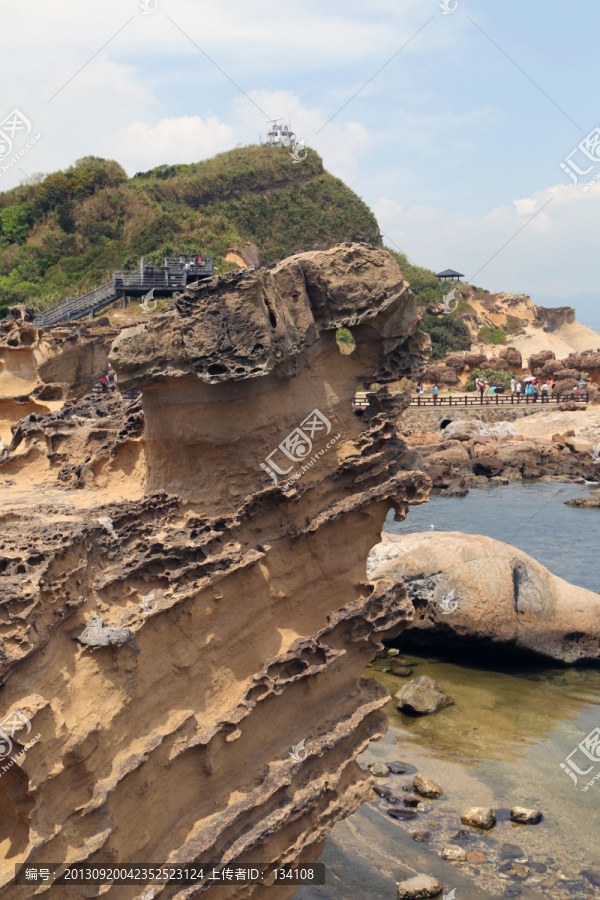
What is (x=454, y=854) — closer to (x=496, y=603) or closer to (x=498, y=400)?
(x=496, y=603)

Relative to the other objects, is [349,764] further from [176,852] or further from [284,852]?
[176,852]

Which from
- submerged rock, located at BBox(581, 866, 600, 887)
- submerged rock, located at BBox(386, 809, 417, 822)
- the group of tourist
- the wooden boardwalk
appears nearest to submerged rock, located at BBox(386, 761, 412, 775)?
submerged rock, located at BBox(386, 809, 417, 822)

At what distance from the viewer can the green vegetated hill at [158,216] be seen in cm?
4234

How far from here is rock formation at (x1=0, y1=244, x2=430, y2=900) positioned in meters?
4.88

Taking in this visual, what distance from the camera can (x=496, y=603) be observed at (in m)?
12.5

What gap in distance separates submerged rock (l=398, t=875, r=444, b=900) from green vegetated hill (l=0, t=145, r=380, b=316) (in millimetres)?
31353

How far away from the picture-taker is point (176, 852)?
17.6 ft

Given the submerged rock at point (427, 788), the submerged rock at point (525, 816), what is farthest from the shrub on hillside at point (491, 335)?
the submerged rock at point (525, 816)

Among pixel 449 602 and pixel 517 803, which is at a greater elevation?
pixel 449 602

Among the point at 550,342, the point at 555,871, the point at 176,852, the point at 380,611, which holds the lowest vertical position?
the point at 555,871

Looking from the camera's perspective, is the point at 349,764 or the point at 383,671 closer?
the point at 349,764

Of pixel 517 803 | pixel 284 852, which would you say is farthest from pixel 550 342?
pixel 284 852

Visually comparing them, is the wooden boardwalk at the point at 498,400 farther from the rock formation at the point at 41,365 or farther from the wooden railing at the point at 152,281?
the rock formation at the point at 41,365

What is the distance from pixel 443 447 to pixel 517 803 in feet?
73.7
